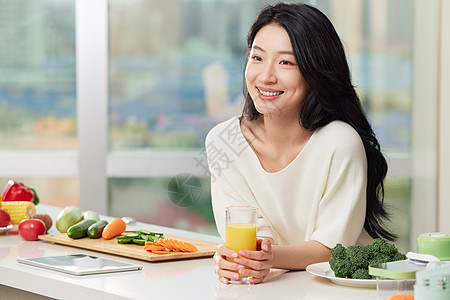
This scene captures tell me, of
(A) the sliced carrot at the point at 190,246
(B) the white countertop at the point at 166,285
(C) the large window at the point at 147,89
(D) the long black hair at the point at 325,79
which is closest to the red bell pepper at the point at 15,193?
(B) the white countertop at the point at 166,285

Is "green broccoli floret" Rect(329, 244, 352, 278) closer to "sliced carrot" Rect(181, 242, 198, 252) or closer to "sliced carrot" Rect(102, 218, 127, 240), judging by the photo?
"sliced carrot" Rect(181, 242, 198, 252)

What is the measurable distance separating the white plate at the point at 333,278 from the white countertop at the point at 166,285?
0.01 meters

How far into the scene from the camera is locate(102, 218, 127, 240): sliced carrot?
2129mm

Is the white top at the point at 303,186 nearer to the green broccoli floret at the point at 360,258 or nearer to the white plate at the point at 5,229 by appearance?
the green broccoli floret at the point at 360,258

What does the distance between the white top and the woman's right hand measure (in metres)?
0.41

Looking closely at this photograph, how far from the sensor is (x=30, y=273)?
1760 mm

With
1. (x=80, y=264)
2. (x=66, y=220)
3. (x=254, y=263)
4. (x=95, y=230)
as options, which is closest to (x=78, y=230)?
(x=95, y=230)

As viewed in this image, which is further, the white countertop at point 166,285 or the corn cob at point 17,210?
the corn cob at point 17,210

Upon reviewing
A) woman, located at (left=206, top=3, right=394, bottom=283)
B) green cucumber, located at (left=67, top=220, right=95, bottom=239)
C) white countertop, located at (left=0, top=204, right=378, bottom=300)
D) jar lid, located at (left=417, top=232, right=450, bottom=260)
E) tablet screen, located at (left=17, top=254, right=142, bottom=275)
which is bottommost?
white countertop, located at (left=0, top=204, right=378, bottom=300)

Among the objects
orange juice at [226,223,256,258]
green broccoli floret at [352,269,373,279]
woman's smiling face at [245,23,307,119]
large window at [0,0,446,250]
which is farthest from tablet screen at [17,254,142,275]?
large window at [0,0,446,250]

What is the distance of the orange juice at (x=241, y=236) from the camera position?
64.5 inches

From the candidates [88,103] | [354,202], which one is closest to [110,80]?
[88,103]

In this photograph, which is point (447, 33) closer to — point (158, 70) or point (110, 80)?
point (158, 70)

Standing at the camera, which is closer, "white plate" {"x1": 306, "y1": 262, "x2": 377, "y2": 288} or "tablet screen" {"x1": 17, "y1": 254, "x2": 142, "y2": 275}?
"white plate" {"x1": 306, "y1": 262, "x2": 377, "y2": 288}
